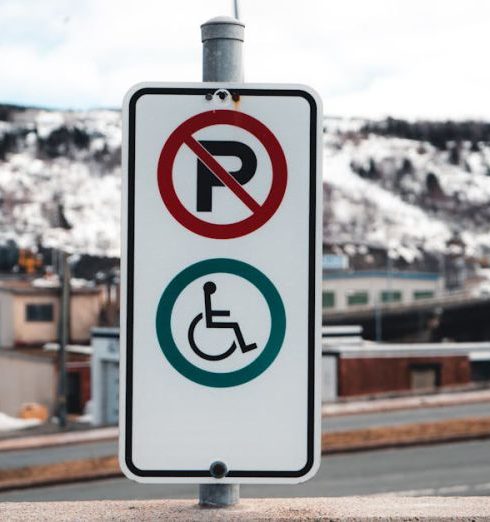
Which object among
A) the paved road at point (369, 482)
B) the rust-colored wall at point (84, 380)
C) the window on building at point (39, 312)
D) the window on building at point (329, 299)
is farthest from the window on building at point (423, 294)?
the paved road at point (369, 482)

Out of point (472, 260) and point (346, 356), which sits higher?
point (472, 260)

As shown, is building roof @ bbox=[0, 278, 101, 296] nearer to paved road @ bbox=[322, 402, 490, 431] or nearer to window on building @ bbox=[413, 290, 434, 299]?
paved road @ bbox=[322, 402, 490, 431]

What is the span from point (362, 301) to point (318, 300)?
80304 millimetres

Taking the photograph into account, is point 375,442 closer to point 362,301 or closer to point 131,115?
point 131,115

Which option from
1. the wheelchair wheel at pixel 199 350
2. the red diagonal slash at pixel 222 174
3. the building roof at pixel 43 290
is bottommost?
the wheelchair wheel at pixel 199 350

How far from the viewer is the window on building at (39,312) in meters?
60.2

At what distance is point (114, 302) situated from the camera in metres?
65.8

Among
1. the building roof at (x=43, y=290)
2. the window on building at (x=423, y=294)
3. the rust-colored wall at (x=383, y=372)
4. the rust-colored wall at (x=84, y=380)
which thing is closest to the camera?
the rust-colored wall at (x=383, y=372)

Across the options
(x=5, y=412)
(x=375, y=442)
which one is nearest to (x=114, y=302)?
(x=5, y=412)

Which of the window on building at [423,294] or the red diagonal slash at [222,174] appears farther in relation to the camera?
the window on building at [423,294]

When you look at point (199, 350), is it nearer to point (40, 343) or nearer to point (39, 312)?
point (39, 312)

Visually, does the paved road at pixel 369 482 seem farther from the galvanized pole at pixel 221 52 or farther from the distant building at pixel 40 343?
the distant building at pixel 40 343

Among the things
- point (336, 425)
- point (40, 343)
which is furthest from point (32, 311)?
point (336, 425)

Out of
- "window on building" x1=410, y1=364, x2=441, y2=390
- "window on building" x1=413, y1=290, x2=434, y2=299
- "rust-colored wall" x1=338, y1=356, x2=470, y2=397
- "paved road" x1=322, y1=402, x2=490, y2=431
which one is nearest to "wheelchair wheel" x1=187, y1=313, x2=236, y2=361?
"paved road" x1=322, y1=402, x2=490, y2=431
